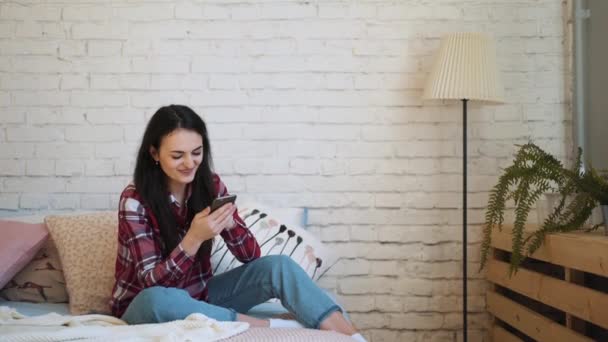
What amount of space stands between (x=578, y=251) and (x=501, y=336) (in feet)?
2.66

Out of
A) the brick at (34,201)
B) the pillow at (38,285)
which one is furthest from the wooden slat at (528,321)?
the brick at (34,201)

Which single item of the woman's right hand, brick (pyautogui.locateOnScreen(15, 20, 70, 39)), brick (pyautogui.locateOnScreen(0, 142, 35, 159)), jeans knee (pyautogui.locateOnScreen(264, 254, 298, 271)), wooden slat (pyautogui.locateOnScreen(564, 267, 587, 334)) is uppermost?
brick (pyautogui.locateOnScreen(15, 20, 70, 39))

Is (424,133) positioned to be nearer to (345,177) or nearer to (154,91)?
(345,177)

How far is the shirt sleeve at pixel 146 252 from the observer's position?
6.57 feet

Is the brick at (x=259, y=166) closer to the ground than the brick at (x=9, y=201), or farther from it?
farther from it

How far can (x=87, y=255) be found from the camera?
2.47m

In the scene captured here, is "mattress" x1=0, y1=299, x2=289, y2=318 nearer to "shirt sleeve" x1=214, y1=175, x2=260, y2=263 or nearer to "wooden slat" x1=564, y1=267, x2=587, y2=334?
"shirt sleeve" x1=214, y1=175, x2=260, y2=263

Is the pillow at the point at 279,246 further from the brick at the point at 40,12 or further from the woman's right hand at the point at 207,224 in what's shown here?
the brick at the point at 40,12

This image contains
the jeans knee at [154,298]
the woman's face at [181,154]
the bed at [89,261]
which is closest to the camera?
the jeans knee at [154,298]

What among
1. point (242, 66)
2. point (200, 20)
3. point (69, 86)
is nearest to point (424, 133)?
point (242, 66)

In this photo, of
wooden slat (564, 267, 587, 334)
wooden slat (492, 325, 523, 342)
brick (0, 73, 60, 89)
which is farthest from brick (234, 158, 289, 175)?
wooden slat (564, 267, 587, 334)

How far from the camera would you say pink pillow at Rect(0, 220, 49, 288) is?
244 centimetres

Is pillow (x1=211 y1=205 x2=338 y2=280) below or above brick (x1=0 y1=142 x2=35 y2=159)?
below

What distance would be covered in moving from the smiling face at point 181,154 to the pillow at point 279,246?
480 mm
